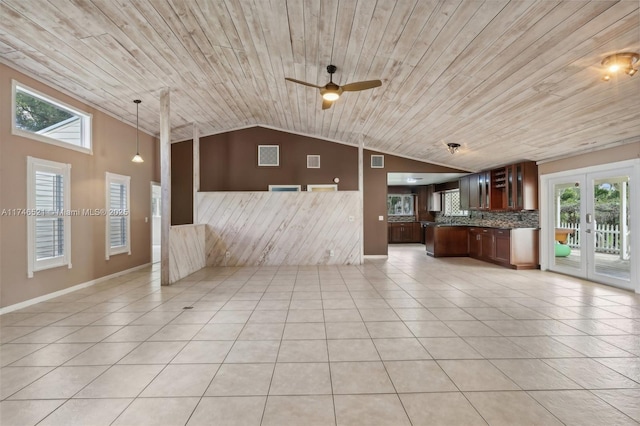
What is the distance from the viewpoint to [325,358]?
2.58m

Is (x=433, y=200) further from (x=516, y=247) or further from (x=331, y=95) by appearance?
(x=331, y=95)

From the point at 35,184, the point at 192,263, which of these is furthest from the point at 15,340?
the point at 192,263

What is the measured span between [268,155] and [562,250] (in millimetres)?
7069

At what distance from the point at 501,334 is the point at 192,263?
18.9 ft

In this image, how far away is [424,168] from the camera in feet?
27.7

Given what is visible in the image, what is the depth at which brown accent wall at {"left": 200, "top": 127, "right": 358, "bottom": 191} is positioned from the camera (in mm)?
8016

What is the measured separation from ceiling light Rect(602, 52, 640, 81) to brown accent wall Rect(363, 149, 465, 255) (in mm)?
5456

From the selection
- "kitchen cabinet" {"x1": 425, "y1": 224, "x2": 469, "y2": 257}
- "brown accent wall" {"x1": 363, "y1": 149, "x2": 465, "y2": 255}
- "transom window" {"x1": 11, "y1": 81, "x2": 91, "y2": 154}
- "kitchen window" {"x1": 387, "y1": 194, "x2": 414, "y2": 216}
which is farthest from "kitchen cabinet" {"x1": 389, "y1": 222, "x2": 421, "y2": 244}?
"transom window" {"x1": 11, "y1": 81, "x2": 91, "y2": 154}

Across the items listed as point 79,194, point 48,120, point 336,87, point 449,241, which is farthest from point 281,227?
point 449,241

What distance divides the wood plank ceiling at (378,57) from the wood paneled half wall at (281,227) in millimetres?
2298

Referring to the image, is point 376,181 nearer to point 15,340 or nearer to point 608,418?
point 608,418

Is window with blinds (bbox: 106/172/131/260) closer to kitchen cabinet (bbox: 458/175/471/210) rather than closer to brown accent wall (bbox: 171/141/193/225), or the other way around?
brown accent wall (bbox: 171/141/193/225)

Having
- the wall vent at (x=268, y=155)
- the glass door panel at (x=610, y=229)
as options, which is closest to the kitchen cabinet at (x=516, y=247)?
the glass door panel at (x=610, y=229)

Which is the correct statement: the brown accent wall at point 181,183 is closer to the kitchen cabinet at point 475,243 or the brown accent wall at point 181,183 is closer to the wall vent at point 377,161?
the wall vent at point 377,161
